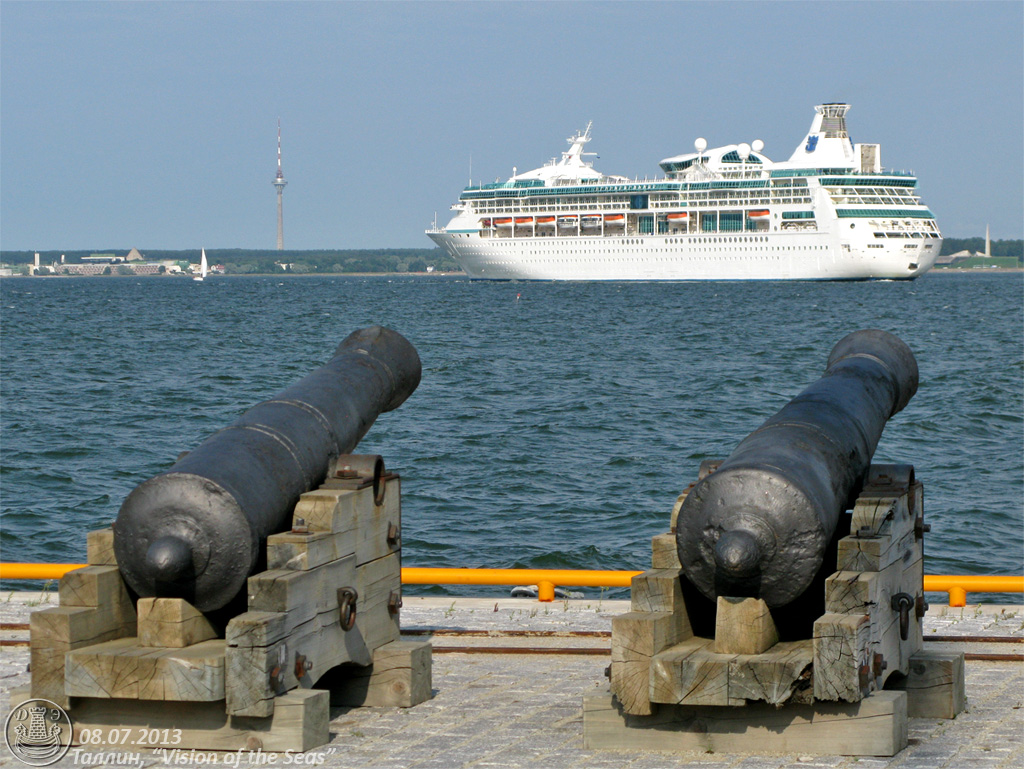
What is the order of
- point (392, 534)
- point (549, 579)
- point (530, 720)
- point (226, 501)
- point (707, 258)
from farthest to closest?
point (707, 258), point (549, 579), point (392, 534), point (530, 720), point (226, 501)

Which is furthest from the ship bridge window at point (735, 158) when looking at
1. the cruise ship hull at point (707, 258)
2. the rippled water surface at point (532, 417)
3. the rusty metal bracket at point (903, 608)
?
the rusty metal bracket at point (903, 608)

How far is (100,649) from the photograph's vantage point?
13.1 ft

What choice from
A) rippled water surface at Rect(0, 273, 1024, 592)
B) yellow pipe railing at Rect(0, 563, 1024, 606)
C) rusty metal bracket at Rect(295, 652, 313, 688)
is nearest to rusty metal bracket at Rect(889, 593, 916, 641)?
rusty metal bracket at Rect(295, 652, 313, 688)

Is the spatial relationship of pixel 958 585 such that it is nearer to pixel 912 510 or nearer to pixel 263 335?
pixel 912 510

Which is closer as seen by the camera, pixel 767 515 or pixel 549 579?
pixel 767 515

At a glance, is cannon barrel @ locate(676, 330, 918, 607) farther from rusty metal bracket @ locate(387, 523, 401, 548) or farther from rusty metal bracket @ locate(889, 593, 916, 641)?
rusty metal bracket @ locate(387, 523, 401, 548)

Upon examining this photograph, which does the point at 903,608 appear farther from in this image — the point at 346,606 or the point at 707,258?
the point at 707,258

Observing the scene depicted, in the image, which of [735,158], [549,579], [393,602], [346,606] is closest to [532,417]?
[549,579]

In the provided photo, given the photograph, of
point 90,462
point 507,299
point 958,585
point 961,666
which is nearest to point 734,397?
point 90,462

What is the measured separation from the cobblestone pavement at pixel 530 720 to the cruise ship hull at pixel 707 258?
79217 mm

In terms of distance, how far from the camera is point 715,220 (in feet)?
287

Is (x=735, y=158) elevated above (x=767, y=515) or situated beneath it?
elevated above
